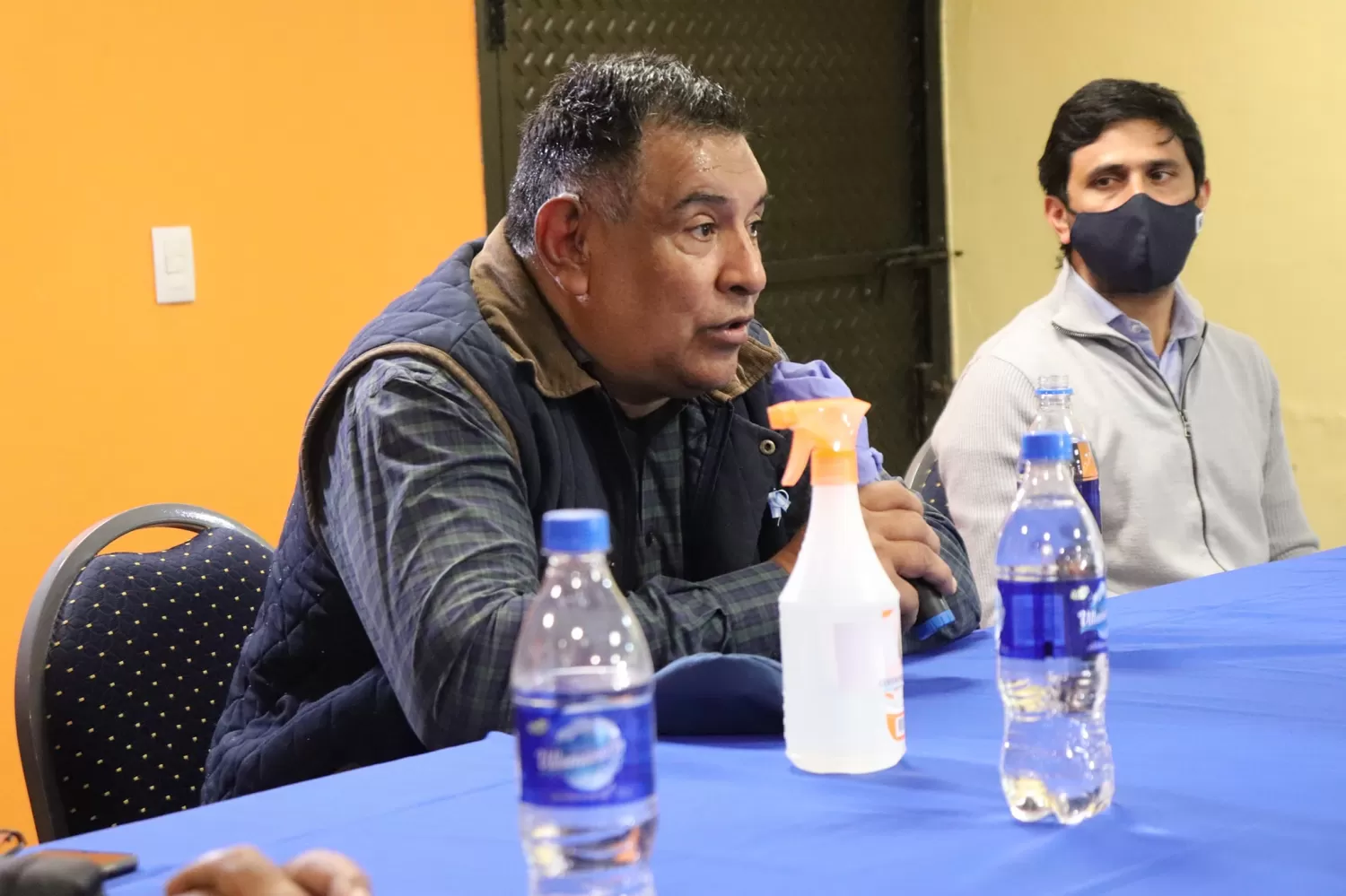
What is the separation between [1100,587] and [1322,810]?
21 cm

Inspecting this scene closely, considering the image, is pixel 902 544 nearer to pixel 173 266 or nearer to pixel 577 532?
pixel 577 532

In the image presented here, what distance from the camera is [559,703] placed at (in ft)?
2.74

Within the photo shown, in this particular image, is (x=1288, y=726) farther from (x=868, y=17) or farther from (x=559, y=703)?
(x=868, y=17)

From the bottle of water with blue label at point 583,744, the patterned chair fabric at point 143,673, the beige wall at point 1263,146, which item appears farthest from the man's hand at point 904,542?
the beige wall at point 1263,146

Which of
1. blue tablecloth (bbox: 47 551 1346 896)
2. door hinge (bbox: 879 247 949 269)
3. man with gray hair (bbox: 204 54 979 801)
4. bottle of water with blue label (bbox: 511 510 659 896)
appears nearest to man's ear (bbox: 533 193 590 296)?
man with gray hair (bbox: 204 54 979 801)

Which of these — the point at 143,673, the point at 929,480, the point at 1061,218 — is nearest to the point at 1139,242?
the point at 1061,218

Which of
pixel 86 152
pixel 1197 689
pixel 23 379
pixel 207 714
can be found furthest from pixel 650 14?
pixel 1197 689

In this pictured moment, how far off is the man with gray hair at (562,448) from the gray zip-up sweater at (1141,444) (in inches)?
24.6

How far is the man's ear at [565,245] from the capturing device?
1789 millimetres

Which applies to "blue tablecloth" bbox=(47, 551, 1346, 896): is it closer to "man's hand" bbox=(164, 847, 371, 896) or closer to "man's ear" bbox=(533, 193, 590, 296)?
"man's hand" bbox=(164, 847, 371, 896)

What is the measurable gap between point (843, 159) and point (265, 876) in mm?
3800

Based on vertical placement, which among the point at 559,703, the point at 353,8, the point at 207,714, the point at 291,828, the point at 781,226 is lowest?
the point at 207,714

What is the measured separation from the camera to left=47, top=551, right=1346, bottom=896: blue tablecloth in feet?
2.99

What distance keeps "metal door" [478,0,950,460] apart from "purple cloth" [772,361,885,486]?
1.90 m
